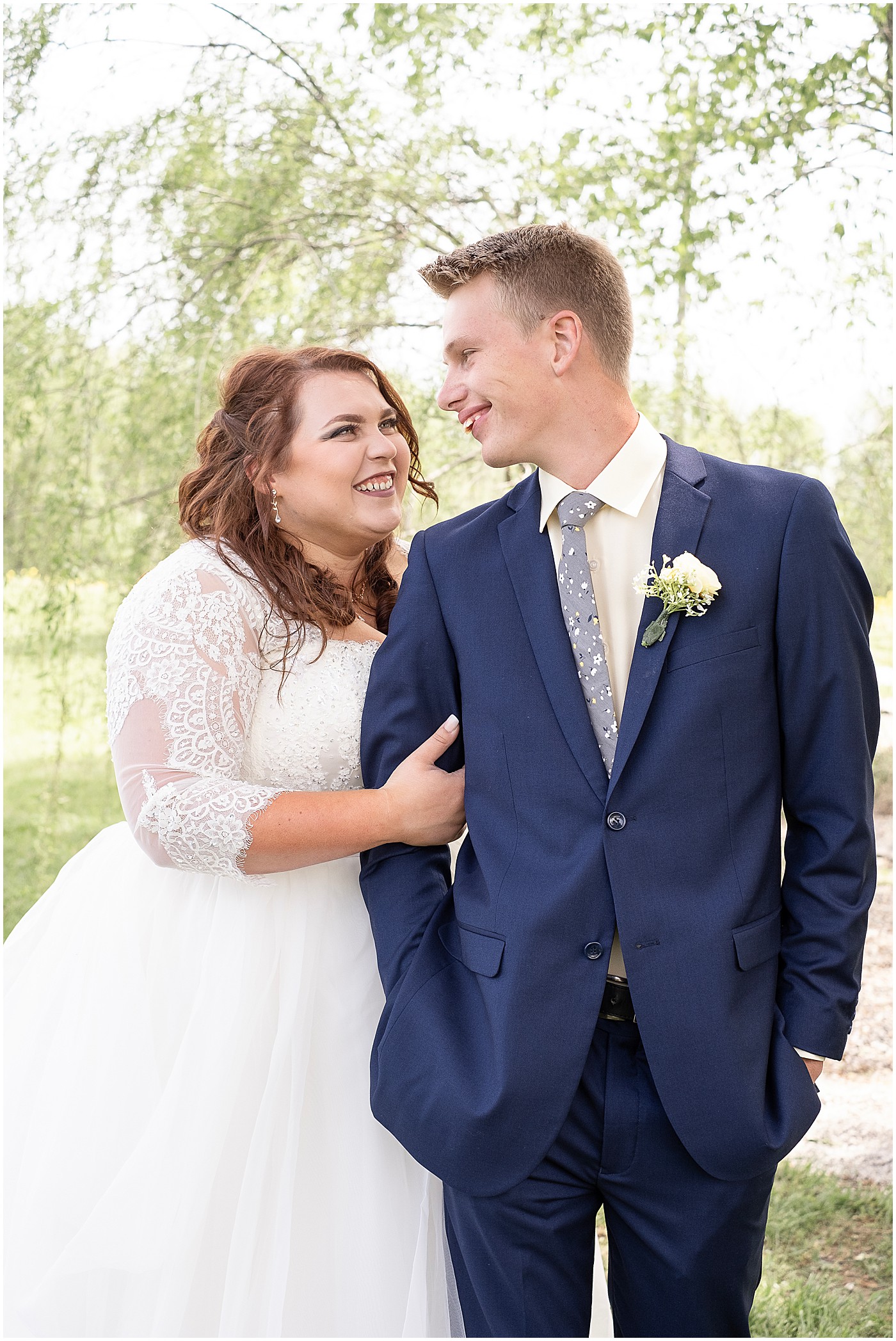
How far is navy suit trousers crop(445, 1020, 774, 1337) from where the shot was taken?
1.78 metres

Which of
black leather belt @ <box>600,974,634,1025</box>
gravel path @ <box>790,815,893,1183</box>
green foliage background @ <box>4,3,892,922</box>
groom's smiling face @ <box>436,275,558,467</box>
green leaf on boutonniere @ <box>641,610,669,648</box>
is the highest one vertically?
green foliage background @ <box>4,3,892,922</box>

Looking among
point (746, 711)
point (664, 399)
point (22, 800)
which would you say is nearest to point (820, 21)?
point (664, 399)

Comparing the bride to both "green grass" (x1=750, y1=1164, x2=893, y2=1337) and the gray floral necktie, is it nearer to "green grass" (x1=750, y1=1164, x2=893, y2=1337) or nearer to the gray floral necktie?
the gray floral necktie

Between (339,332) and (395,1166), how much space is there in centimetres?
331

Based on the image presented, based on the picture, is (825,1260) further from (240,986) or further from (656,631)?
(656,631)

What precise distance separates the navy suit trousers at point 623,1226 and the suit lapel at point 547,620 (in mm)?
461

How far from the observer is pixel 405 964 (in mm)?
1954

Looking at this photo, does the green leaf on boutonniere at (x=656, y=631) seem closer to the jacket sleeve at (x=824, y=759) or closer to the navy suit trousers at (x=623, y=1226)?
the jacket sleeve at (x=824, y=759)

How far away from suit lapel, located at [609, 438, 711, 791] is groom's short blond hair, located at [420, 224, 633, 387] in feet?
0.74

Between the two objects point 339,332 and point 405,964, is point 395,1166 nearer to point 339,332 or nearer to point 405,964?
point 405,964

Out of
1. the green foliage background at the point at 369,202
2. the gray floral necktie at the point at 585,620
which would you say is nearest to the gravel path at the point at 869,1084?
the green foliage background at the point at 369,202

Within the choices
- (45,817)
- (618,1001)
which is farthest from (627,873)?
(45,817)

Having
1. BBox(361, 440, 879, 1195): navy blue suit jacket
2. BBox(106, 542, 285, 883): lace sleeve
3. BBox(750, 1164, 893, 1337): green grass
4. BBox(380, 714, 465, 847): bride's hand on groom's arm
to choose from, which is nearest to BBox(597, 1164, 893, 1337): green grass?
BBox(750, 1164, 893, 1337): green grass

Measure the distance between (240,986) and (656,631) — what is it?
1072 millimetres
